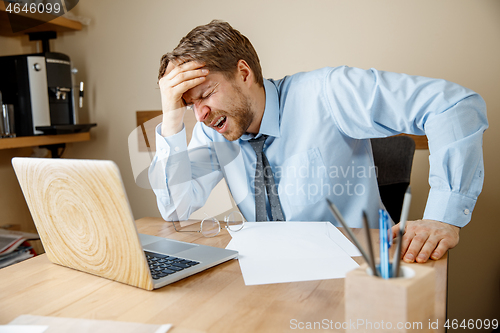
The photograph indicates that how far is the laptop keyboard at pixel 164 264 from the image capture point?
2.35ft

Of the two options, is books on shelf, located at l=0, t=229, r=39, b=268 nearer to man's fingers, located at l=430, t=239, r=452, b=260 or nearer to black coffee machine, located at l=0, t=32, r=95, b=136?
black coffee machine, located at l=0, t=32, r=95, b=136

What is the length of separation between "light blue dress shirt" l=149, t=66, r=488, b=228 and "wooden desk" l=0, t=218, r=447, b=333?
21.0 inches

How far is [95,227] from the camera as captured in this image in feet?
2.20

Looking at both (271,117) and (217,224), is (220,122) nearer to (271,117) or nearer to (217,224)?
(271,117)

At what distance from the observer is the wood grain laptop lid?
61cm

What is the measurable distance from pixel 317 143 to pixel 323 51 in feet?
2.41

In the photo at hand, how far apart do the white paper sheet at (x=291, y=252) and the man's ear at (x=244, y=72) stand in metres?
0.54

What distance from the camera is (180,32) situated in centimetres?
214

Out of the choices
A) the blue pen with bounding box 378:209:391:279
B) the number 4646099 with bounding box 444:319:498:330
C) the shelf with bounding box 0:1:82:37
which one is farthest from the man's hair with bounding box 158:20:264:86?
the number 4646099 with bounding box 444:319:498:330

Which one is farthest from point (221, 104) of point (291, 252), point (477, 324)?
point (477, 324)

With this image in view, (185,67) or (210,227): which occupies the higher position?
(185,67)

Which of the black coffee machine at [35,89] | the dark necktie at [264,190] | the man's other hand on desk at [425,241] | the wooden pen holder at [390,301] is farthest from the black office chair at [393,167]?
the black coffee machine at [35,89]

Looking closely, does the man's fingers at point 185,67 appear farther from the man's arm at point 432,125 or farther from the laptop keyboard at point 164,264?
the laptop keyboard at point 164,264

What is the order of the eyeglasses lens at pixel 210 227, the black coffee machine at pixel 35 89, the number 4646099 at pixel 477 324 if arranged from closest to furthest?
the eyeglasses lens at pixel 210 227 < the number 4646099 at pixel 477 324 < the black coffee machine at pixel 35 89
